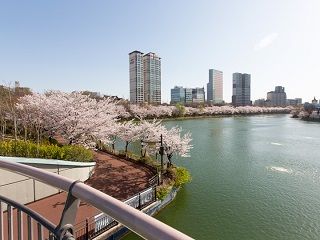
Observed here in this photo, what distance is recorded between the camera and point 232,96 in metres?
175

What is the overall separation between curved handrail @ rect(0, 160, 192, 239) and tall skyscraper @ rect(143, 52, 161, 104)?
123 m

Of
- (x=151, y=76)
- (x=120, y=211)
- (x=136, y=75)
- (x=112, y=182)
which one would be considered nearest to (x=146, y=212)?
(x=112, y=182)

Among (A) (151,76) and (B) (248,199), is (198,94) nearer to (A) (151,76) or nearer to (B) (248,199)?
(A) (151,76)

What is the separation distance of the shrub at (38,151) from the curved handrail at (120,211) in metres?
11.9

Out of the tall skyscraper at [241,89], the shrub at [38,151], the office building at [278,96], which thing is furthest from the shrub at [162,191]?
the office building at [278,96]

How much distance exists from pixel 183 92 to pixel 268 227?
17631cm

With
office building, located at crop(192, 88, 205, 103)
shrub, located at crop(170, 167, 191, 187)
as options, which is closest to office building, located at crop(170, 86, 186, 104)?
office building, located at crop(192, 88, 205, 103)

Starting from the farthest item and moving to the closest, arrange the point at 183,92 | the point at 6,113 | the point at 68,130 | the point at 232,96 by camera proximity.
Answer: the point at 183,92 < the point at 232,96 < the point at 6,113 < the point at 68,130

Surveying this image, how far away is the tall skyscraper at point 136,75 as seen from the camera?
121500 mm

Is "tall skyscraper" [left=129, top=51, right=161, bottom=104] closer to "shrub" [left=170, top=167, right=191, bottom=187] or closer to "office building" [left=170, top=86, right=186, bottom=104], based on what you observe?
"office building" [left=170, top=86, right=186, bottom=104]

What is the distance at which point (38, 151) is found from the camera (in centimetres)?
1251

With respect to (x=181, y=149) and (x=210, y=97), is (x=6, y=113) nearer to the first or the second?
(x=181, y=149)

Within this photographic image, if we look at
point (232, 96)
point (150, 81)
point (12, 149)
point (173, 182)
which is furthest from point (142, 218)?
point (232, 96)

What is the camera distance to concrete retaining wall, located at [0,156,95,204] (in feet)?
33.3
